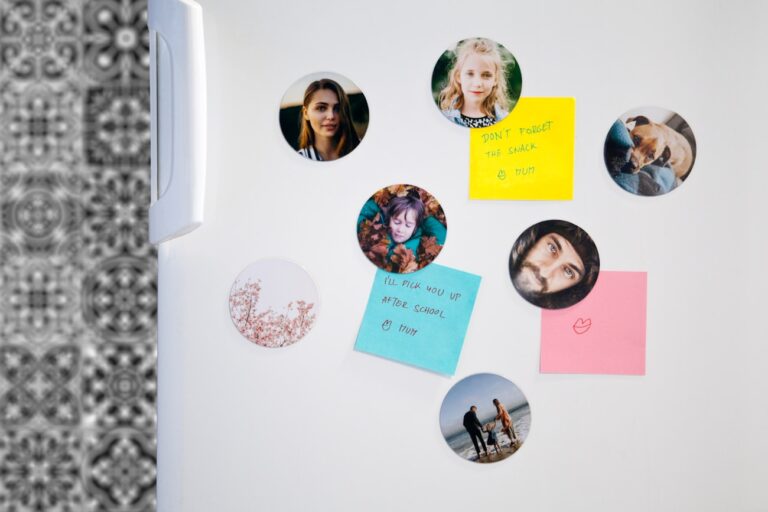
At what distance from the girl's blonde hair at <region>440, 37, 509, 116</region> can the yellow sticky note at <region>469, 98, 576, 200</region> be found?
0.02 meters

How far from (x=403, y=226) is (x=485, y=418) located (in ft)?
0.78

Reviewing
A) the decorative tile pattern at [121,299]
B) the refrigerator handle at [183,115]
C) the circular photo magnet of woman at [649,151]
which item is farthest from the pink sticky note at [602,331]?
the decorative tile pattern at [121,299]

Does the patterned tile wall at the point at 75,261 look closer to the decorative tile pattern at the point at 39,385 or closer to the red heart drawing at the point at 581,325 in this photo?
the decorative tile pattern at the point at 39,385

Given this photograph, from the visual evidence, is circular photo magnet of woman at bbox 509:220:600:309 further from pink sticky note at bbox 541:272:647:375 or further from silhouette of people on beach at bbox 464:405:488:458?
silhouette of people on beach at bbox 464:405:488:458

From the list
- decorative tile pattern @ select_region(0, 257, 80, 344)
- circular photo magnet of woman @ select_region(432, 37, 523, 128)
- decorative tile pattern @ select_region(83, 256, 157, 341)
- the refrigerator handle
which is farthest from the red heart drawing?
decorative tile pattern @ select_region(0, 257, 80, 344)

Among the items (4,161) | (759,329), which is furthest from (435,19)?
(4,161)

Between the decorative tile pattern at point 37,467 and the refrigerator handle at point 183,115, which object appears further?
the decorative tile pattern at point 37,467

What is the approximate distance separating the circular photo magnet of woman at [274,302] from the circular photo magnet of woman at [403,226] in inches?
3.5

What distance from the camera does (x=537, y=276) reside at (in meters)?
0.70

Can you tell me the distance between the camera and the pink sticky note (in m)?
0.70

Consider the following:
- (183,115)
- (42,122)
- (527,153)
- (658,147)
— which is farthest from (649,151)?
(42,122)

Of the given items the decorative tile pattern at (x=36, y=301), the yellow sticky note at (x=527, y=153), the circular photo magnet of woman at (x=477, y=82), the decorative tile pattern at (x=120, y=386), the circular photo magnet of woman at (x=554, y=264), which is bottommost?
the decorative tile pattern at (x=120, y=386)

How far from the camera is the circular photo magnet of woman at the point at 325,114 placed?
2.25 feet

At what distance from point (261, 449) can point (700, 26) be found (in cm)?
68
